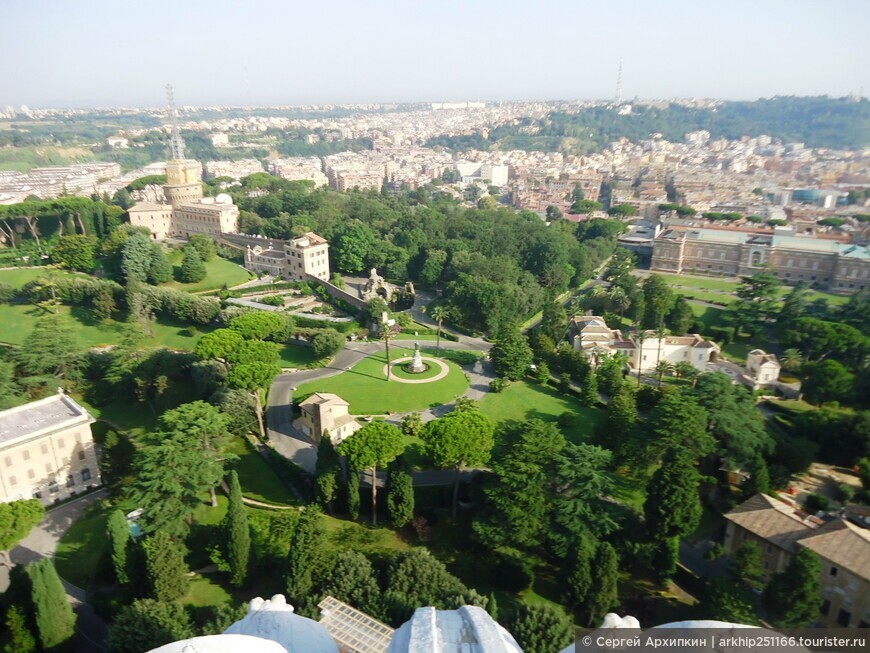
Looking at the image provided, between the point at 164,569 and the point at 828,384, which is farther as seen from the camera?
the point at 828,384

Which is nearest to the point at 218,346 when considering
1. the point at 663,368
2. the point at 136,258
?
the point at 136,258

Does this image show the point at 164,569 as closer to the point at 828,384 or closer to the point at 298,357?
the point at 298,357

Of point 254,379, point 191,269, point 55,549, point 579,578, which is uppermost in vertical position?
point 191,269

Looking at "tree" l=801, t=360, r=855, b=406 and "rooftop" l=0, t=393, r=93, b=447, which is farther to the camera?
"tree" l=801, t=360, r=855, b=406

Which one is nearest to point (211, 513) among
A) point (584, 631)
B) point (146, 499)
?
point (146, 499)

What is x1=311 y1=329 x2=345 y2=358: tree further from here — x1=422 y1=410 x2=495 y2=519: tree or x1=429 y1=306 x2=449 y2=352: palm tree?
x1=422 y1=410 x2=495 y2=519: tree

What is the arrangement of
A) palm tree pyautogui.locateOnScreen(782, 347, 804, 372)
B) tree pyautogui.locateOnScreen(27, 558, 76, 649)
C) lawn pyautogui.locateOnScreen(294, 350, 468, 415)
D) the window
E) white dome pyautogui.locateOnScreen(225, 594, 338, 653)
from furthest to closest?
palm tree pyautogui.locateOnScreen(782, 347, 804, 372), lawn pyautogui.locateOnScreen(294, 350, 468, 415), the window, tree pyautogui.locateOnScreen(27, 558, 76, 649), white dome pyautogui.locateOnScreen(225, 594, 338, 653)

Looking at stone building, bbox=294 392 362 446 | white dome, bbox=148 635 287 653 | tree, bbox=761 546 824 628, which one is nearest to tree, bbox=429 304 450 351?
stone building, bbox=294 392 362 446

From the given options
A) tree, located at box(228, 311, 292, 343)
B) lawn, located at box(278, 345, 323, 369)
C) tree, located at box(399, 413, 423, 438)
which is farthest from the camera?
lawn, located at box(278, 345, 323, 369)
